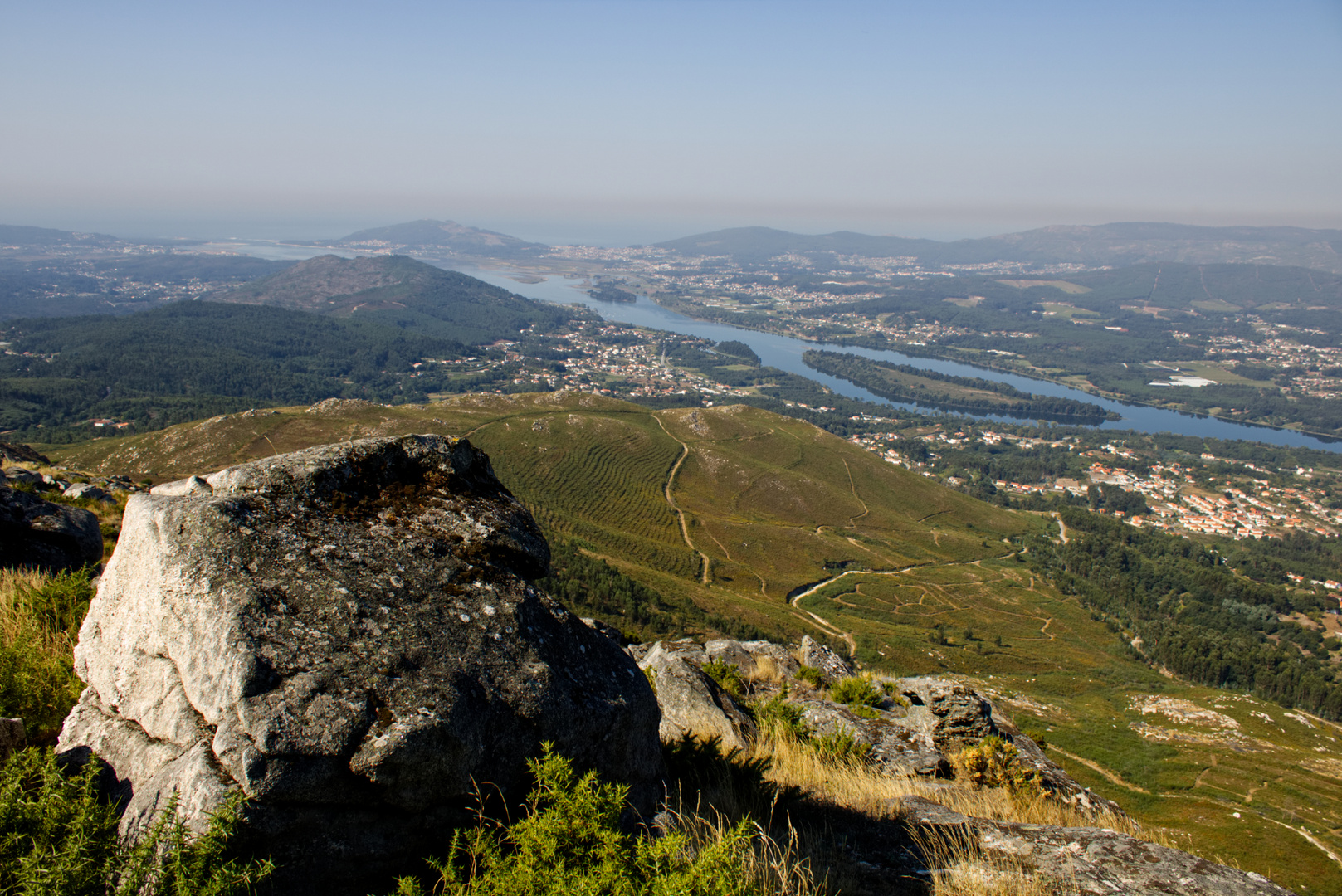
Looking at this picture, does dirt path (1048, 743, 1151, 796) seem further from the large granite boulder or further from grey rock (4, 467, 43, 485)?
grey rock (4, 467, 43, 485)

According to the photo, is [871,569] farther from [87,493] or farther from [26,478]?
[26,478]

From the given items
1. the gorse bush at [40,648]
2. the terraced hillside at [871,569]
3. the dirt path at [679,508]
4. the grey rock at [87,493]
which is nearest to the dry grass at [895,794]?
the terraced hillside at [871,569]

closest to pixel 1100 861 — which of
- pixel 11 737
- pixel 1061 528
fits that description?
pixel 11 737

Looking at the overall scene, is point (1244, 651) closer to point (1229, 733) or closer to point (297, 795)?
point (1229, 733)

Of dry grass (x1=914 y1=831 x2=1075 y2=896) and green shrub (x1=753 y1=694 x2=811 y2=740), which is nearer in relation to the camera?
dry grass (x1=914 y1=831 x2=1075 y2=896)

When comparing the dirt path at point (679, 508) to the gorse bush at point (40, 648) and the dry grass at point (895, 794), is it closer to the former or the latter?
the dry grass at point (895, 794)

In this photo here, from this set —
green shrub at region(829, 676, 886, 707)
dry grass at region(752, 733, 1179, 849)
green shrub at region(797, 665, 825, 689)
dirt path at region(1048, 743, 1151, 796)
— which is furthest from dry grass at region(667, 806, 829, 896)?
dirt path at region(1048, 743, 1151, 796)
